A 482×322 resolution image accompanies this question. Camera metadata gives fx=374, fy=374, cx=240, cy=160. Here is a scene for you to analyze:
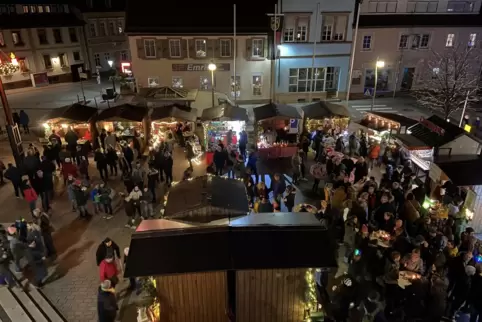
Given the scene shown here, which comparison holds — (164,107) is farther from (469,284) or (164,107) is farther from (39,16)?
(39,16)

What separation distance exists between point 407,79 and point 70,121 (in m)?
26.5

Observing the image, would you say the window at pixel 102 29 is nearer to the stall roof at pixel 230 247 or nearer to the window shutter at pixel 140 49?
the window shutter at pixel 140 49

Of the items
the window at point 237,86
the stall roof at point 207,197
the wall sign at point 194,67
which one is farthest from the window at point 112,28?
the stall roof at point 207,197

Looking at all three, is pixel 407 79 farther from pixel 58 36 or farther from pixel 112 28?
pixel 58 36

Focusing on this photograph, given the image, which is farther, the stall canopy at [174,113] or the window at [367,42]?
the window at [367,42]

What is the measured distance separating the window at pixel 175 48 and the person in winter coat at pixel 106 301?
22.6 m

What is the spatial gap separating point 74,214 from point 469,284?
12181 millimetres

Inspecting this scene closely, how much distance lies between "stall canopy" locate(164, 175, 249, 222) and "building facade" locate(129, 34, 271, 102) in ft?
57.2

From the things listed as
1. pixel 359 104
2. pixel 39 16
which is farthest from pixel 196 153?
pixel 39 16

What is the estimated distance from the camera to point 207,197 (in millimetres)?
9000

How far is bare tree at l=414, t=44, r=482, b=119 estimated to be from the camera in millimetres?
22672

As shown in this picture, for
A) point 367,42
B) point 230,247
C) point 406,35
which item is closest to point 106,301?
point 230,247

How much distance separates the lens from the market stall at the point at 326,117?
19672mm

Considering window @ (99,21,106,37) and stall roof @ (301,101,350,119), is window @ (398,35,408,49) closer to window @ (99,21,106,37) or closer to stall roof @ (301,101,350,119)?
stall roof @ (301,101,350,119)
